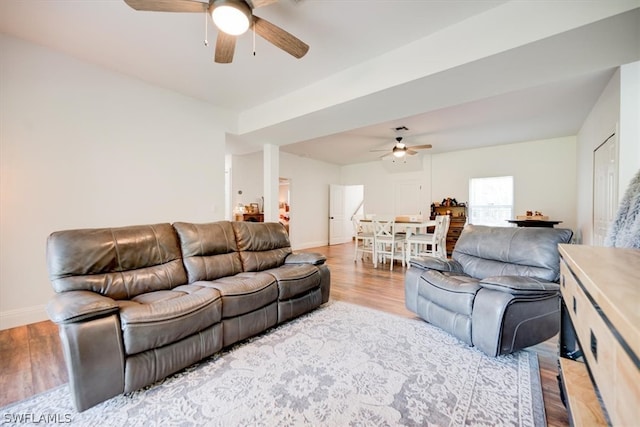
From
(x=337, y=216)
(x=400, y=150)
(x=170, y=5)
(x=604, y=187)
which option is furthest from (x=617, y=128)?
(x=337, y=216)

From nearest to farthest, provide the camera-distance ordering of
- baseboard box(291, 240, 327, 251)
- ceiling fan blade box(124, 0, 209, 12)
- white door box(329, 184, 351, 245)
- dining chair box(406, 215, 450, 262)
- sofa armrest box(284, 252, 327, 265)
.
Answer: ceiling fan blade box(124, 0, 209, 12) → sofa armrest box(284, 252, 327, 265) → dining chair box(406, 215, 450, 262) → baseboard box(291, 240, 327, 251) → white door box(329, 184, 351, 245)

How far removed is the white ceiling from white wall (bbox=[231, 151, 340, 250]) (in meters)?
2.46

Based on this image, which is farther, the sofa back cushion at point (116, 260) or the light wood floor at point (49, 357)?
the sofa back cushion at point (116, 260)

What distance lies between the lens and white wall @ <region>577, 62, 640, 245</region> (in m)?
2.35

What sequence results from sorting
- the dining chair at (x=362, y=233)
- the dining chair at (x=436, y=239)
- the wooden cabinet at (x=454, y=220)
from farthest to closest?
the wooden cabinet at (x=454, y=220)
the dining chair at (x=362, y=233)
the dining chair at (x=436, y=239)

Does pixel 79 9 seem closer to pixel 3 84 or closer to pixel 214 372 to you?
pixel 3 84

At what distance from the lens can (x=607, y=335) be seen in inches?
24.1

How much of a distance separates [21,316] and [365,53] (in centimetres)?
446

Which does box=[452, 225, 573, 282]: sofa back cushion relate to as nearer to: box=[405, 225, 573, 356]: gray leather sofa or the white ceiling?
box=[405, 225, 573, 356]: gray leather sofa

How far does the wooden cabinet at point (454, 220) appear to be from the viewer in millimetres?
6672

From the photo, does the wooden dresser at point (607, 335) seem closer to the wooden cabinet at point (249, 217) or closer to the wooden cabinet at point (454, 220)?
the wooden cabinet at point (249, 217)

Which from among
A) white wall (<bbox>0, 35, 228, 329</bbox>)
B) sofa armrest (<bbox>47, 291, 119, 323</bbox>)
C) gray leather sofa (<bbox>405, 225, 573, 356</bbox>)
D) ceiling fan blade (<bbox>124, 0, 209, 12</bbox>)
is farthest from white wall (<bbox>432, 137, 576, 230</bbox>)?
sofa armrest (<bbox>47, 291, 119, 323</bbox>)

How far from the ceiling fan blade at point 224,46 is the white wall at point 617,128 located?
11.3ft

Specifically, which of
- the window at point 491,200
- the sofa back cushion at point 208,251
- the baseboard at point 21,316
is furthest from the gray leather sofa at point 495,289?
the window at point 491,200
